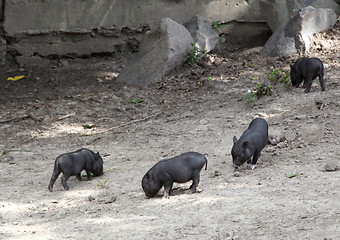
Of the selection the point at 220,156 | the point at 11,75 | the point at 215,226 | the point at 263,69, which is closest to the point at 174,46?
the point at 263,69

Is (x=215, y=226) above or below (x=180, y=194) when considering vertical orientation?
above

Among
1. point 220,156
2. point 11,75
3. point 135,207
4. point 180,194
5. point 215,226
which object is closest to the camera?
point 215,226

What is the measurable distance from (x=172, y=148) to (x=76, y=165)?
1678 mm

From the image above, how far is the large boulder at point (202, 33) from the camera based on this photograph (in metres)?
12.1

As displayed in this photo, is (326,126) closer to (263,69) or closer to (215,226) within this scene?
(215,226)

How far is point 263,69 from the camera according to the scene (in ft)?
36.3

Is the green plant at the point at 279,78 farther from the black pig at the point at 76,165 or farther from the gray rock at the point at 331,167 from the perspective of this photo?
the black pig at the point at 76,165

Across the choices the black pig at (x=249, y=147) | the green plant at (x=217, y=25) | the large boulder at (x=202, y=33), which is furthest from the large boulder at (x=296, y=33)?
the black pig at (x=249, y=147)

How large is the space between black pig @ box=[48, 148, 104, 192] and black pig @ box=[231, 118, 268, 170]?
71.1 inches

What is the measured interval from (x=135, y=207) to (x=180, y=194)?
0.61 metres

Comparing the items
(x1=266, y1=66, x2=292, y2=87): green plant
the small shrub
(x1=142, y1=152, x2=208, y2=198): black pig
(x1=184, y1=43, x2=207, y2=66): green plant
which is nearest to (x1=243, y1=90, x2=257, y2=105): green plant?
the small shrub

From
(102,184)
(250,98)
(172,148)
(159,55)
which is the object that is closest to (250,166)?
(172,148)

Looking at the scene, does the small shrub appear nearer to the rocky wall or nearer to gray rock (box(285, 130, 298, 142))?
gray rock (box(285, 130, 298, 142))

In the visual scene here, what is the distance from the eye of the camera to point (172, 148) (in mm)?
7605
